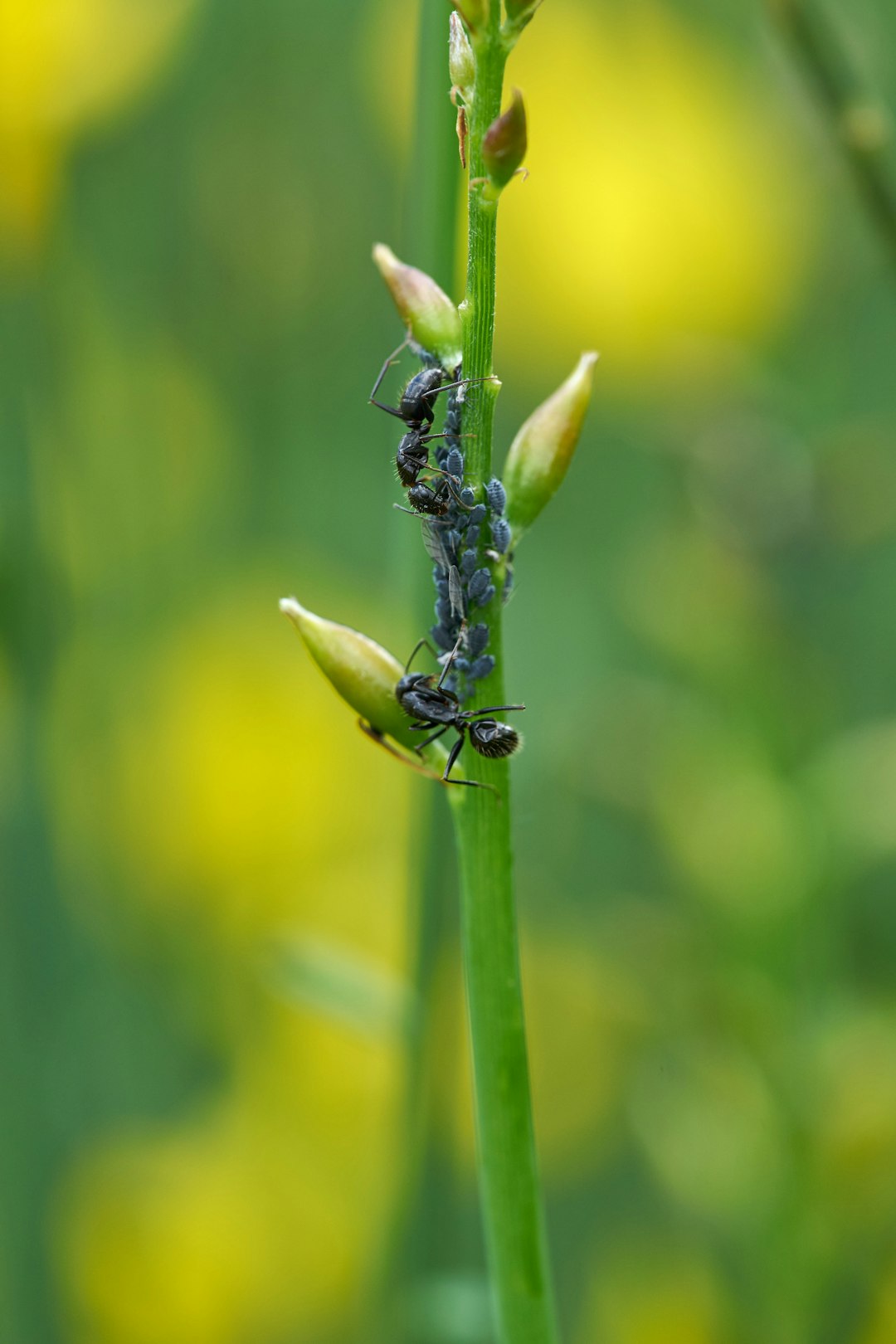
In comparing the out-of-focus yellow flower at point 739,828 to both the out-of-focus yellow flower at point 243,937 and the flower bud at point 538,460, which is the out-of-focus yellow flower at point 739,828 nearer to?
the out-of-focus yellow flower at point 243,937

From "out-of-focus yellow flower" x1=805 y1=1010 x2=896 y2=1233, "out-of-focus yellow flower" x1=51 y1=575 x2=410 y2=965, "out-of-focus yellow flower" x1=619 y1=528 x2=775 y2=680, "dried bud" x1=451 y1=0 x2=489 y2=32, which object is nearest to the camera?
"dried bud" x1=451 y1=0 x2=489 y2=32

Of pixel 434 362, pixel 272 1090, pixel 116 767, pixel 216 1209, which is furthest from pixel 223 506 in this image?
pixel 434 362

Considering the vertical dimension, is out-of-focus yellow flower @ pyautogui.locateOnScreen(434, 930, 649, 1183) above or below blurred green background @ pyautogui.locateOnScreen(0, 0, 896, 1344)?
below

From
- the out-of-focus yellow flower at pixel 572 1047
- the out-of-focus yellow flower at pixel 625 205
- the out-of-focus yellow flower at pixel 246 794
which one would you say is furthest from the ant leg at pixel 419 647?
the out-of-focus yellow flower at pixel 625 205

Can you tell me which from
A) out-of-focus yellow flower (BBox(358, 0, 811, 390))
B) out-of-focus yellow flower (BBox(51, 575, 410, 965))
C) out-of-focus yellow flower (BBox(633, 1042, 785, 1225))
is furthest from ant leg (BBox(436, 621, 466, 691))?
→ out-of-focus yellow flower (BBox(358, 0, 811, 390))

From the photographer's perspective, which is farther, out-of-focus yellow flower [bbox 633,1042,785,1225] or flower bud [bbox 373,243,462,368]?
out-of-focus yellow flower [bbox 633,1042,785,1225]

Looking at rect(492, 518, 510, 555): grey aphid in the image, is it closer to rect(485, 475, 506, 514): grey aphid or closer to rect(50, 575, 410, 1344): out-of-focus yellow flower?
rect(485, 475, 506, 514): grey aphid
